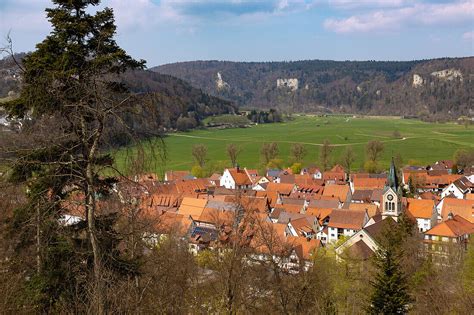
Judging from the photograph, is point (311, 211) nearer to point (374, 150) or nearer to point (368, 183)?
point (368, 183)

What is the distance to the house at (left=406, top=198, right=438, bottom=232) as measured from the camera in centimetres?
4409

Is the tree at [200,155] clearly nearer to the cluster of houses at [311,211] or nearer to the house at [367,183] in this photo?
the cluster of houses at [311,211]

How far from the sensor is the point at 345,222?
40625mm

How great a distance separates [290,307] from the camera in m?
19.9

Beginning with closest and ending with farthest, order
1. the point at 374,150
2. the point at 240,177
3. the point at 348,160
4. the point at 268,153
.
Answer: the point at 240,177
the point at 348,160
the point at 374,150
the point at 268,153

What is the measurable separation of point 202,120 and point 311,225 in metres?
97.1

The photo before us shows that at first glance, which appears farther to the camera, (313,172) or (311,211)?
(313,172)

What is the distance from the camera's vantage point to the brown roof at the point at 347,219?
1582 inches

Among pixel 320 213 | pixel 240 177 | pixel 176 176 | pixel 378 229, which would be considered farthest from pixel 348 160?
pixel 378 229

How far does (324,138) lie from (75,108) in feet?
344

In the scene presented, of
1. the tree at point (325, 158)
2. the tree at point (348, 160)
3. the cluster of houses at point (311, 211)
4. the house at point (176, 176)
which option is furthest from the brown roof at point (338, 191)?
the tree at point (348, 160)

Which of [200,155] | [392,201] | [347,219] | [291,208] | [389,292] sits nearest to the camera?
[389,292]

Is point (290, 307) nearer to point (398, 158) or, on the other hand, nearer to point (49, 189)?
point (49, 189)

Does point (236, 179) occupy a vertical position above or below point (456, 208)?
below
